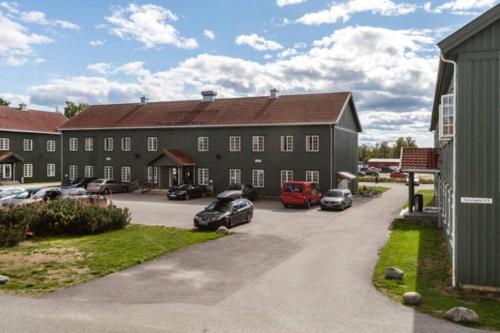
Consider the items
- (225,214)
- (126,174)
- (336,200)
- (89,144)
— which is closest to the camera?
(225,214)

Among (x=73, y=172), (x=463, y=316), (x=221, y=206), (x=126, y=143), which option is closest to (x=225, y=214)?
(x=221, y=206)

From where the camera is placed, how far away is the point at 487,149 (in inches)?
453

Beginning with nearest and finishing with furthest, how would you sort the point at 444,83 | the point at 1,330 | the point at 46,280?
the point at 1,330
the point at 46,280
the point at 444,83

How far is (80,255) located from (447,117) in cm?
1297

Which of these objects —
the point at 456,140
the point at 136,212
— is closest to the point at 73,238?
the point at 136,212

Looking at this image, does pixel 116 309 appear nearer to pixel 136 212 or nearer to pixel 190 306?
pixel 190 306

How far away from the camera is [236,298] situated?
426 inches

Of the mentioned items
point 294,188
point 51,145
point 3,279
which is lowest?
point 3,279

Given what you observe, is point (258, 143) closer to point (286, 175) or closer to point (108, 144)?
point (286, 175)

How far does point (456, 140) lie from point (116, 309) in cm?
956

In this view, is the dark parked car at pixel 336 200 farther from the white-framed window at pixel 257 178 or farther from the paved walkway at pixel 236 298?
the paved walkway at pixel 236 298

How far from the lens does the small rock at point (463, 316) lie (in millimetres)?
9039

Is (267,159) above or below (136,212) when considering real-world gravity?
above

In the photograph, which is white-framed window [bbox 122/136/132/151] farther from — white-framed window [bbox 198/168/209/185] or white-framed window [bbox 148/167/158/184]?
white-framed window [bbox 198/168/209/185]
